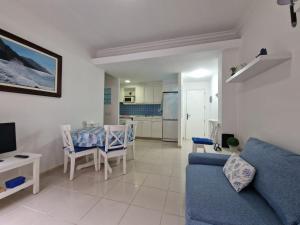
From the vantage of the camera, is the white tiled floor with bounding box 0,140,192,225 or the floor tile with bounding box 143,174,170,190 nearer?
the white tiled floor with bounding box 0,140,192,225

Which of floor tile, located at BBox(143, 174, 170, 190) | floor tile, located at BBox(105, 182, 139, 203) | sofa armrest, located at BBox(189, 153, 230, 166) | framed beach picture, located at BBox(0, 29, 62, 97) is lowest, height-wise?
floor tile, located at BBox(143, 174, 170, 190)

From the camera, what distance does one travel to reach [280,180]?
96cm

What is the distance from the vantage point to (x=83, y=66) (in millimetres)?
3426

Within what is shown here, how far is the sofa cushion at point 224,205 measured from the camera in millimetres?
894

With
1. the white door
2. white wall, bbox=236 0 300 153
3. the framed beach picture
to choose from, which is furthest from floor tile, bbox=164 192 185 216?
the white door

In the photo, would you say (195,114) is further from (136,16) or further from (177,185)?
(136,16)

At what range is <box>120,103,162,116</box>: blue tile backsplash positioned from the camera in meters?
6.20

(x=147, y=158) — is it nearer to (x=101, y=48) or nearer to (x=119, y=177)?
(x=119, y=177)

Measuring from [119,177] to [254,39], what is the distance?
117 inches

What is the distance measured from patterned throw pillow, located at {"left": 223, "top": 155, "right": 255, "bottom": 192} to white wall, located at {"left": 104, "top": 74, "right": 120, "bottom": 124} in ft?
13.8

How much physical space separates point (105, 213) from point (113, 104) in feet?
12.9

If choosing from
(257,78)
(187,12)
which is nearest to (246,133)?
(257,78)

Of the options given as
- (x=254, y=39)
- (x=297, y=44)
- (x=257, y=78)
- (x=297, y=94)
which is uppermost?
(x=254, y=39)

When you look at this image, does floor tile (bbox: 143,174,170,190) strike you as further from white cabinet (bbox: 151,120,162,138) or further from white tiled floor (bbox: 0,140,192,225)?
white cabinet (bbox: 151,120,162,138)
